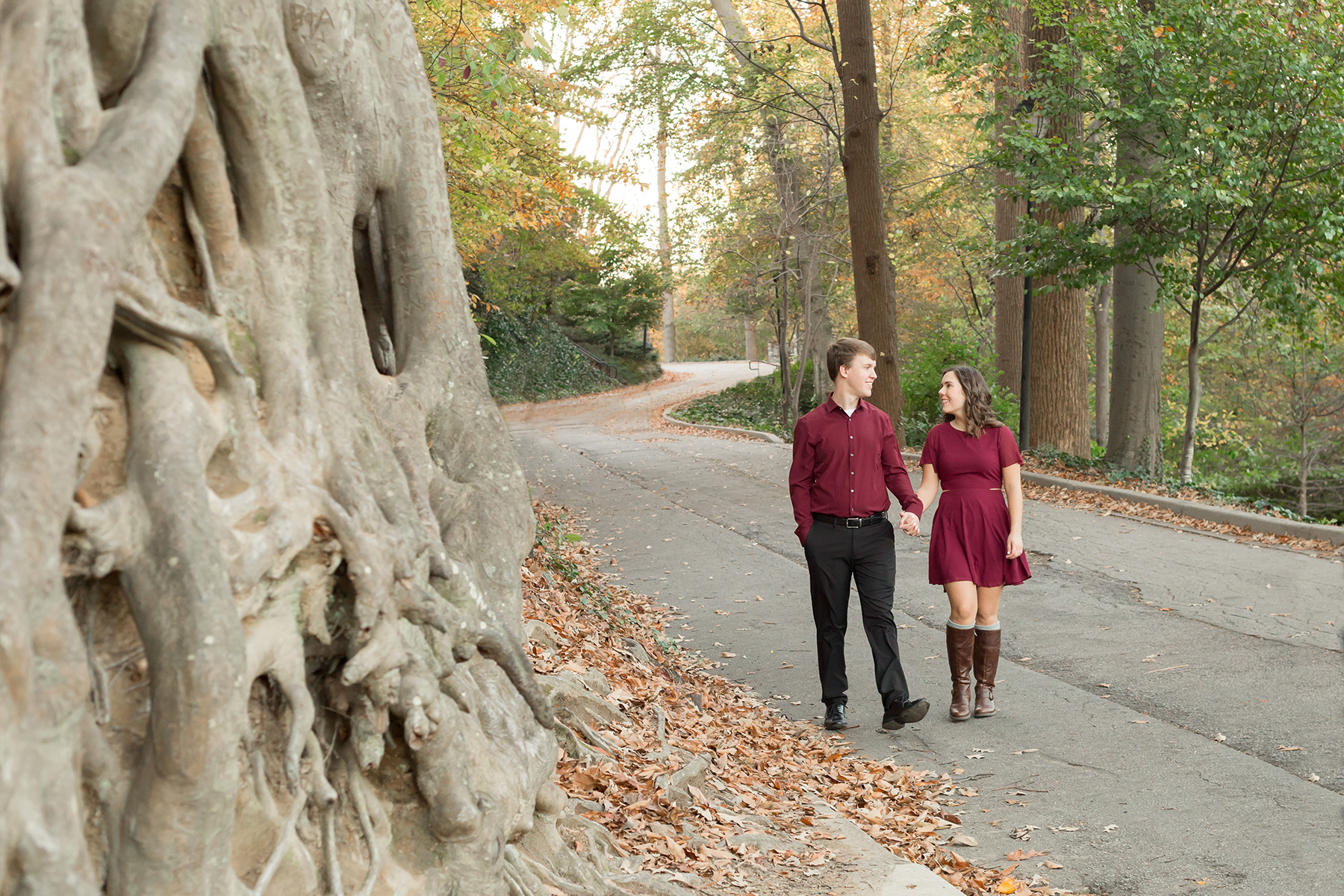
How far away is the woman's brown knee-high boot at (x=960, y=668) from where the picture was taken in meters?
6.50

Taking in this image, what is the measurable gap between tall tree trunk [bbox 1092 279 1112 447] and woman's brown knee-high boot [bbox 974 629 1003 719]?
1900 centimetres

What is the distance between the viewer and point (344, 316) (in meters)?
3.54

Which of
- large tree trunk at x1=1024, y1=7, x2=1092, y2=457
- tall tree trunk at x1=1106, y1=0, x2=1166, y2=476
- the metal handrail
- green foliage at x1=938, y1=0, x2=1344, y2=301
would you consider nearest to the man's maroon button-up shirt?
green foliage at x1=938, y1=0, x2=1344, y2=301

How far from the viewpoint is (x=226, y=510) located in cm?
261

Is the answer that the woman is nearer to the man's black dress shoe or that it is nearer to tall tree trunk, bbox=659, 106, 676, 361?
the man's black dress shoe

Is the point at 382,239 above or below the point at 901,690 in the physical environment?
above

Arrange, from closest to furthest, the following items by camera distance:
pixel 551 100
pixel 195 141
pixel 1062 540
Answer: pixel 195 141, pixel 1062 540, pixel 551 100

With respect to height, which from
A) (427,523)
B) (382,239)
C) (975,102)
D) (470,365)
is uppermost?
(975,102)

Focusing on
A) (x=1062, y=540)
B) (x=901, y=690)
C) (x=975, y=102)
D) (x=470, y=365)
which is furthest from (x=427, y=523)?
(x=975, y=102)

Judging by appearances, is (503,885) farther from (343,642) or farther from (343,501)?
(343,501)

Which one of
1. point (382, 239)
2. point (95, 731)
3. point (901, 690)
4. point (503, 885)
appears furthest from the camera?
point (901, 690)

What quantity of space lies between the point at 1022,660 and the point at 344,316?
5878mm

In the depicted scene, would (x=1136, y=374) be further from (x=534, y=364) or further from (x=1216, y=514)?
(x=534, y=364)

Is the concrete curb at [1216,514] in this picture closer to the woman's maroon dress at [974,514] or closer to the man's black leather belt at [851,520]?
the woman's maroon dress at [974,514]
